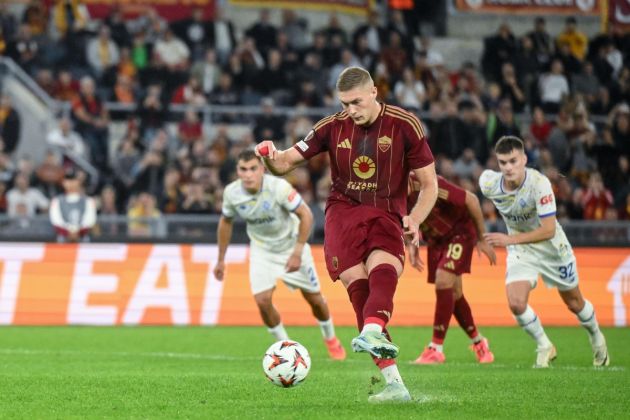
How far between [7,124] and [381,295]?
49.4 feet

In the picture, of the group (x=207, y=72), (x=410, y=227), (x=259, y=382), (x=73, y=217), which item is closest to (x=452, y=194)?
(x=259, y=382)

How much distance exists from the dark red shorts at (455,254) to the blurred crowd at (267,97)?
728 centimetres

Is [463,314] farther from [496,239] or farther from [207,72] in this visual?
[207,72]

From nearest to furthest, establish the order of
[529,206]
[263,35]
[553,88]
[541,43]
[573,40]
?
1. [529,206]
2. [263,35]
3. [553,88]
4. [541,43]
5. [573,40]

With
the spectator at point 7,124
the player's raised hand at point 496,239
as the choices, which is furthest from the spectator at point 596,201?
the player's raised hand at point 496,239

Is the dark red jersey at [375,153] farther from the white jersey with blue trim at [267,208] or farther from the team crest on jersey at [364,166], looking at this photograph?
the white jersey with blue trim at [267,208]

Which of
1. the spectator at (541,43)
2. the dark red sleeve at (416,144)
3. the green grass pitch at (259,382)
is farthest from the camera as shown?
the spectator at (541,43)

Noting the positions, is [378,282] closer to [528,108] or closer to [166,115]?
[166,115]

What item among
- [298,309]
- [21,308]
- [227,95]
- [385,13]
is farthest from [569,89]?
[21,308]

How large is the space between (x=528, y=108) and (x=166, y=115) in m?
7.81

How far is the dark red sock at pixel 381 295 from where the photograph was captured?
813 cm

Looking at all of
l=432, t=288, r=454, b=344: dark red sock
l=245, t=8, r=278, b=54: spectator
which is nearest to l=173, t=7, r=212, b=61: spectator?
l=245, t=8, r=278, b=54: spectator

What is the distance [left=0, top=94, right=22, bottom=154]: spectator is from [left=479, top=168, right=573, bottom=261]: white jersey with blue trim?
11.9 m

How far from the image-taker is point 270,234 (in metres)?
13.9
